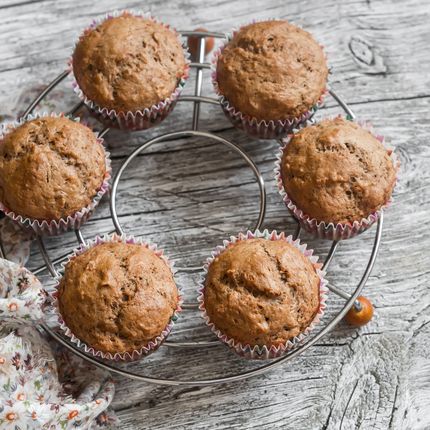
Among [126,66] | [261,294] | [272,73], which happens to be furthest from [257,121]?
[261,294]

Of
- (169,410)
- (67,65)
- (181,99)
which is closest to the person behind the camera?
(169,410)

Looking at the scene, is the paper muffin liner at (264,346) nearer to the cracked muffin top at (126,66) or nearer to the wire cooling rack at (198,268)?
the wire cooling rack at (198,268)

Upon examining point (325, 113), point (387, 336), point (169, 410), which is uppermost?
point (325, 113)

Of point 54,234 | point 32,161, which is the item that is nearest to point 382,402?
point 54,234

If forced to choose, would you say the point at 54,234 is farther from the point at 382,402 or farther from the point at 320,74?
the point at 382,402

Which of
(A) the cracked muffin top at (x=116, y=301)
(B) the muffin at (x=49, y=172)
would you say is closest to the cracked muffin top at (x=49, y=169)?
(B) the muffin at (x=49, y=172)

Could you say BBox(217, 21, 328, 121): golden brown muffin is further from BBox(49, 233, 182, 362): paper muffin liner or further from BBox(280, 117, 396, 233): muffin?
BBox(49, 233, 182, 362): paper muffin liner

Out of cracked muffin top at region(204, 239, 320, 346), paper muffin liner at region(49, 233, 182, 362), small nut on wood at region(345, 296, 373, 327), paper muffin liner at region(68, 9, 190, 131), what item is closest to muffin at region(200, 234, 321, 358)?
cracked muffin top at region(204, 239, 320, 346)
